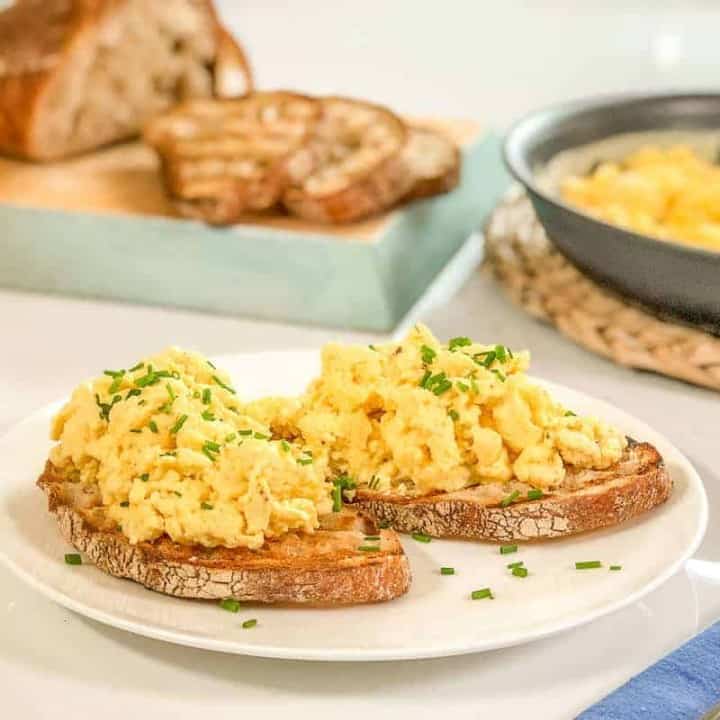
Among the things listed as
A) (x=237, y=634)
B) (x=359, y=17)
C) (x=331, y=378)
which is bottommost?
(x=359, y=17)

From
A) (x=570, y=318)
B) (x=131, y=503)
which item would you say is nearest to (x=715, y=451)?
(x=570, y=318)

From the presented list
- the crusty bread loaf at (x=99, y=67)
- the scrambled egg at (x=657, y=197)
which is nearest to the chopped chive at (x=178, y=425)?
the scrambled egg at (x=657, y=197)

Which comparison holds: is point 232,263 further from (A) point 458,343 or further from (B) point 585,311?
(A) point 458,343

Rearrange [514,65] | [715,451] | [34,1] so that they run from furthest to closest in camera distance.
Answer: [514,65] → [34,1] → [715,451]

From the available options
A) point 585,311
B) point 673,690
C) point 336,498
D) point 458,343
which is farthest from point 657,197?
point 673,690

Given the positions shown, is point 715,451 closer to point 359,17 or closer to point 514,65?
point 514,65

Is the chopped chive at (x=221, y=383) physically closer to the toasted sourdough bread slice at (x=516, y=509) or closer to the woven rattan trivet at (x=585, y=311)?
the toasted sourdough bread slice at (x=516, y=509)
